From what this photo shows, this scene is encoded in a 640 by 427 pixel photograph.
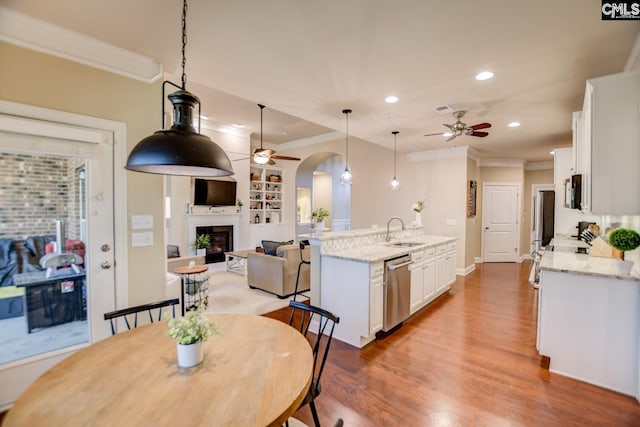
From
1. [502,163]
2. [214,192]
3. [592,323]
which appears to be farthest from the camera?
[502,163]

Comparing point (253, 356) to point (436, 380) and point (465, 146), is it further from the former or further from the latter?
point (465, 146)

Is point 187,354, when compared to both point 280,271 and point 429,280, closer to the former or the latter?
point 280,271

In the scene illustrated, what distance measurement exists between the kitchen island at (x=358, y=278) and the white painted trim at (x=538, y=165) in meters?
5.96

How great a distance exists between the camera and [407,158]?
704 cm

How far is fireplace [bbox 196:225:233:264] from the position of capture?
647 centimetres

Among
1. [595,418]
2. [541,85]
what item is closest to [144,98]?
[541,85]

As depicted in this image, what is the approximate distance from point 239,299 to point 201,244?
6.86 feet

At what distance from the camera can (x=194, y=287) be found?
4.11 m

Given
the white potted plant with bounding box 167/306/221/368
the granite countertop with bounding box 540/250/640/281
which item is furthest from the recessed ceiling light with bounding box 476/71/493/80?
the white potted plant with bounding box 167/306/221/368

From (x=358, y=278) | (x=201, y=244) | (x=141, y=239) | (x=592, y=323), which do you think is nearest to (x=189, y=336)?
(x=141, y=239)

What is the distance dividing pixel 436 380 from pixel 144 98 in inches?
137

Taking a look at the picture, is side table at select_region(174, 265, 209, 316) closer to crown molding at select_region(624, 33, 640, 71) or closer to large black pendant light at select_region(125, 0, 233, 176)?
large black pendant light at select_region(125, 0, 233, 176)

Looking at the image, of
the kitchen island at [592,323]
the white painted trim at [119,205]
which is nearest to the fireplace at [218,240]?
the white painted trim at [119,205]

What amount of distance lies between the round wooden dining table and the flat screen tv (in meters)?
5.01
